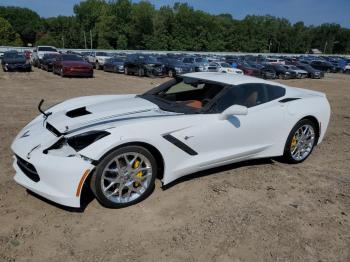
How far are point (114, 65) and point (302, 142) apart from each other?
2297 centimetres

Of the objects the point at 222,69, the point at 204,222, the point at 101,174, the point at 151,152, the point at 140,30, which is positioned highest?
the point at 140,30

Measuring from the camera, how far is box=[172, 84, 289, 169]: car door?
4.20m

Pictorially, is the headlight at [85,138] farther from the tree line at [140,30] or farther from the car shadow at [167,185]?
the tree line at [140,30]

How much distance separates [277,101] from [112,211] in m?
2.87

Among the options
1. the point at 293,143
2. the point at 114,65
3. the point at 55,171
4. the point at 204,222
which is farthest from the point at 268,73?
the point at 55,171

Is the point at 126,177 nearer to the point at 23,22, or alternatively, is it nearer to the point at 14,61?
the point at 14,61

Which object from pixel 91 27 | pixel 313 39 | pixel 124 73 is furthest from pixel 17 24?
pixel 313 39

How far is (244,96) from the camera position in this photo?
4.77 meters

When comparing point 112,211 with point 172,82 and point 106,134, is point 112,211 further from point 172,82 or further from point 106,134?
point 172,82

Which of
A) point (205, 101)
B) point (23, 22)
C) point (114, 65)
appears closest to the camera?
point (205, 101)

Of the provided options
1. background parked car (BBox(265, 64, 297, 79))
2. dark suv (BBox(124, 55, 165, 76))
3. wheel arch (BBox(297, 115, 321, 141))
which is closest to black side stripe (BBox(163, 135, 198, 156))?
wheel arch (BBox(297, 115, 321, 141))

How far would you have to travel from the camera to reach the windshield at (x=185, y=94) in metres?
4.62

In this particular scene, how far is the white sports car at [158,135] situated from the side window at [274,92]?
19 millimetres

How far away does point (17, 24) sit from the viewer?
109 metres
